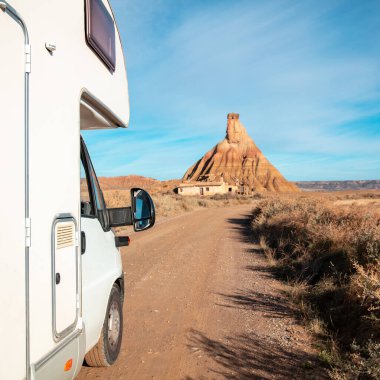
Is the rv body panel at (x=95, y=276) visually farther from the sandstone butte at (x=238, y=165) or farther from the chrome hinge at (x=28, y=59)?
the sandstone butte at (x=238, y=165)

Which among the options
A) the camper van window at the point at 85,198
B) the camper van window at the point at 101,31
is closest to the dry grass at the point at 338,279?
the camper van window at the point at 85,198

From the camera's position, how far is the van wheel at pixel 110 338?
12.5 ft

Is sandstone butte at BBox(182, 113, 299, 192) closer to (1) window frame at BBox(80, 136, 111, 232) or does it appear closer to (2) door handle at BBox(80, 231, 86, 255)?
(1) window frame at BBox(80, 136, 111, 232)

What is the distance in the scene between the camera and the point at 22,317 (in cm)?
201

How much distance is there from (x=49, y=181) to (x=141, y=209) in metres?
1.49

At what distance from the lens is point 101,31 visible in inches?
124

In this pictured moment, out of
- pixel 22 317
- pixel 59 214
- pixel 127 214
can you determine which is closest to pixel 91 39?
pixel 59 214

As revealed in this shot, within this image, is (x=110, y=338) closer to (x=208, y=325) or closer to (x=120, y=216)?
(x=120, y=216)

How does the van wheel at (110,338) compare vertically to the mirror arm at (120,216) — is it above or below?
below

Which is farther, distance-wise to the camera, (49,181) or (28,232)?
(49,181)

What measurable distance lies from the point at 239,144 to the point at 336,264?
10800 cm

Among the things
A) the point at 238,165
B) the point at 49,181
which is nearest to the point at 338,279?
the point at 49,181

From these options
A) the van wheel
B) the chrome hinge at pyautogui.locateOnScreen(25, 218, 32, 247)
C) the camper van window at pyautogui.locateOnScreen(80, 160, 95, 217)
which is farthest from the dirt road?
the chrome hinge at pyautogui.locateOnScreen(25, 218, 32, 247)

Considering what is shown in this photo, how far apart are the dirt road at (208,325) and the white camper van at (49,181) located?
51.0 inches
